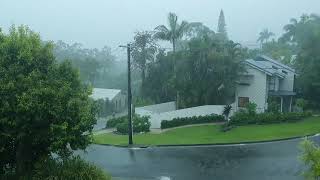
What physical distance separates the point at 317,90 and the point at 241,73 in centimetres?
855

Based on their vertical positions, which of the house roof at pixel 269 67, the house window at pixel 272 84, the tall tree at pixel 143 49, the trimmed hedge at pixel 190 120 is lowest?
the trimmed hedge at pixel 190 120

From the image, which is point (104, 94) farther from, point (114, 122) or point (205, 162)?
point (205, 162)

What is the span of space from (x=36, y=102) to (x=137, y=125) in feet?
83.4

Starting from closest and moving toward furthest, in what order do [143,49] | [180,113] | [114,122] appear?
[180,113] < [114,122] < [143,49]

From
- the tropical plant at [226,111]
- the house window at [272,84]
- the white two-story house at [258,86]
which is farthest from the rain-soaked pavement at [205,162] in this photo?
the house window at [272,84]

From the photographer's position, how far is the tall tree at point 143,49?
207 ft

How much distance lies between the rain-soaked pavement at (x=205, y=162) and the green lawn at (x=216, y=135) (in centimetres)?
184

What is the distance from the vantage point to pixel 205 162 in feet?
93.2

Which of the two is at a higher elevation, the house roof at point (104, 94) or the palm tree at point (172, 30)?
the palm tree at point (172, 30)

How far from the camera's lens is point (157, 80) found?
5691 centimetres

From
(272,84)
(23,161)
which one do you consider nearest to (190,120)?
(272,84)

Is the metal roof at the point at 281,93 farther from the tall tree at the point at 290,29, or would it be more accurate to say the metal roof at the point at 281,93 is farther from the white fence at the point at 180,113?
the tall tree at the point at 290,29

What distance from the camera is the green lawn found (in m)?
36.1

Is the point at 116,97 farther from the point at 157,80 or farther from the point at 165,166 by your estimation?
the point at 165,166
